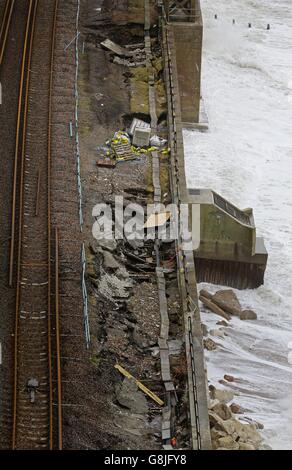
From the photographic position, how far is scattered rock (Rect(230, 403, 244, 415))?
2658 centimetres

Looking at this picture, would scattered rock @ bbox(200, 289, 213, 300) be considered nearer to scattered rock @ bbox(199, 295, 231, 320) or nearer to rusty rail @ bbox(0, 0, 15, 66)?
scattered rock @ bbox(199, 295, 231, 320)

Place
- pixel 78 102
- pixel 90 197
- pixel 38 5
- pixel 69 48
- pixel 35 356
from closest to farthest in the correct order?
pixel 35 356 → pixel 90 197 → pixel 78 102 → pixel 69 48 → pixel 38 5

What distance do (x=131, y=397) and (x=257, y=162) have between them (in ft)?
69.7

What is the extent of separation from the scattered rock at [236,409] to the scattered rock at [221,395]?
11.4 inches

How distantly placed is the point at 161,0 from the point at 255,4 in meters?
19.5

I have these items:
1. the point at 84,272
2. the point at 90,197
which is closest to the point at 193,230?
the point at 90,197

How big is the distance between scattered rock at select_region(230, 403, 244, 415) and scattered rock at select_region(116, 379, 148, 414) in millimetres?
6176

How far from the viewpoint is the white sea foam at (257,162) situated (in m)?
28.7

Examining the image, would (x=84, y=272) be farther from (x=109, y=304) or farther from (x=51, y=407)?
(x=51, y=407)

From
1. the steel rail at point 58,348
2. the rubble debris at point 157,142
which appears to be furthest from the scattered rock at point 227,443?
the rubble debris at point 157,142

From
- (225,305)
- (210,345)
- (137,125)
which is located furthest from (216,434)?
(137,125)

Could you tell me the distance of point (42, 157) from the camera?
28703 millimetres

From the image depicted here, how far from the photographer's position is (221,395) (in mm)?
27094

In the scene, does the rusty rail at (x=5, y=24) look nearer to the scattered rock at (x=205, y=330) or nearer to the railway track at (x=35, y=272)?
the railway track at (x=35, y=272)
